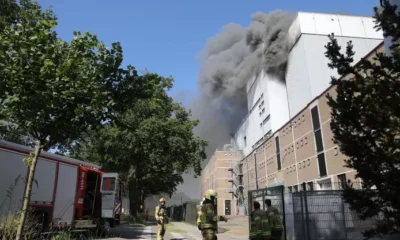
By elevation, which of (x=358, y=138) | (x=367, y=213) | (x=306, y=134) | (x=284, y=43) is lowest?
(x=367, y=213)

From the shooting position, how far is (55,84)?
566cm

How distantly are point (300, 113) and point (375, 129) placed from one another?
34498 mm

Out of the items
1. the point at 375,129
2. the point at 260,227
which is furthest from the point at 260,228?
the point at 375,129

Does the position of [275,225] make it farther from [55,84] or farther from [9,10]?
[9,10]

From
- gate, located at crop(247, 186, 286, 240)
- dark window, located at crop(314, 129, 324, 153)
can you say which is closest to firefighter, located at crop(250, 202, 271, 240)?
gate, located at crop(247, 186, 286, 240)

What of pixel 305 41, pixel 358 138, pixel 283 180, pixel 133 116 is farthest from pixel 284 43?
pixel 358 138

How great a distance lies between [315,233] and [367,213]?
530 cm

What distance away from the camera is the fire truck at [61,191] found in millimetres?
9320

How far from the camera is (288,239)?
8555 mm

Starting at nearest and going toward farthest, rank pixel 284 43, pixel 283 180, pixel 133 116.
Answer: pixel 133 116, pixel 283 180, pixel 284 43

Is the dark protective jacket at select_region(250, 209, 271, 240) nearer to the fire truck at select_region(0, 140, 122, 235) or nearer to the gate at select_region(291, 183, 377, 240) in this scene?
the gate at select_region(291, 183, 377, 240)

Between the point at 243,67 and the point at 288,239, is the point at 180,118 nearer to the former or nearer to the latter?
the point at 288,239

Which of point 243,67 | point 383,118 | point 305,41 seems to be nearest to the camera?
point 383,118

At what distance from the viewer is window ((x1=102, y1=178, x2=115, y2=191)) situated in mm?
14235
